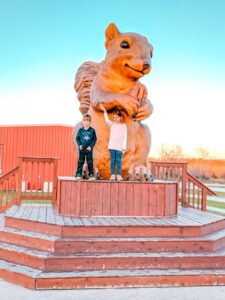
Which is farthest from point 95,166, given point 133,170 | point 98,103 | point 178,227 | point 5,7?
point 5,7

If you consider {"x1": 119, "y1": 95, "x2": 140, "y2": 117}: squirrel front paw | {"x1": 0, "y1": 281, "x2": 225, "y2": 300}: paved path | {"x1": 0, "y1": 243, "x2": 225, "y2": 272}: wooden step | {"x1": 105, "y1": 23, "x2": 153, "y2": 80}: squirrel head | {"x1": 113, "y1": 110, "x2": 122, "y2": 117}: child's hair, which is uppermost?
{"x1": 105, "y1": 23, "x2": 153, "y2": 80}: squirrel head

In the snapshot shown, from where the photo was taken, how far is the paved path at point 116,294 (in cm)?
321

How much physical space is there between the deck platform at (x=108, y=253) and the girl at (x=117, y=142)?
0.99m

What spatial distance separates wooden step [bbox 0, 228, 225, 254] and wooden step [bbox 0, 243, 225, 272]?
0.09 metres

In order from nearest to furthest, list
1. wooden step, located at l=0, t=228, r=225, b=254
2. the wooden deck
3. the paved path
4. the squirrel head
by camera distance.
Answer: the paved path, wooden step, located at l=0, t=228, r=225, b=254, the wooden deck, the squirrel head

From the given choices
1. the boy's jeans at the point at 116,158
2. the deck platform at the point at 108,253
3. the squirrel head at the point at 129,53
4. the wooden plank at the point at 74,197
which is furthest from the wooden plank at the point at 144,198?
the squirrel head at the point at 129,53

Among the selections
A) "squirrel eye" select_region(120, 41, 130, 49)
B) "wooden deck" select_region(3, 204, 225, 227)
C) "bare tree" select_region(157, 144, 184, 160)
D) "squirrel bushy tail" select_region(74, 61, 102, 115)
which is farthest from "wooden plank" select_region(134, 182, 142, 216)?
"bare tree" select_region(157, 144, 184, 160)

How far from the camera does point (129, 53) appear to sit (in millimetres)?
5188

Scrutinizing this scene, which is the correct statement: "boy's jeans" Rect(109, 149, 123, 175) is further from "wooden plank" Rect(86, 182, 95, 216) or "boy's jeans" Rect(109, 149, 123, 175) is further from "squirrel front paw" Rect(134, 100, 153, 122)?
"squirrel front paw" Rect(134, 100, 153, 122)

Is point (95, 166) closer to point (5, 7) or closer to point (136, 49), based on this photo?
point (136, 49)

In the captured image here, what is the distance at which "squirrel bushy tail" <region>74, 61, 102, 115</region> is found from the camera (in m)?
6.08

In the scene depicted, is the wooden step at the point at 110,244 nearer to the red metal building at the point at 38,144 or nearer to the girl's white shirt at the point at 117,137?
the girl's white shirt at the point at 117,137

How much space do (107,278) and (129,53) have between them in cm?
351

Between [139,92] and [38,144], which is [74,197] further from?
[38,144]
